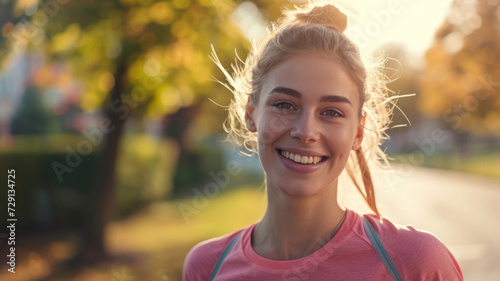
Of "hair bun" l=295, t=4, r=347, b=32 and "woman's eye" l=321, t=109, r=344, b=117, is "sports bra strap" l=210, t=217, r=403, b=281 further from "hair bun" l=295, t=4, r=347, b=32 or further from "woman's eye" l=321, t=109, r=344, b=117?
"hair bun" l=295, t=4, r=347, b=32

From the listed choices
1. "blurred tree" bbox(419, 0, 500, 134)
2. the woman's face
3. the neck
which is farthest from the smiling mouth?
"blurred tree" bbox(419, 0, 500, 134)

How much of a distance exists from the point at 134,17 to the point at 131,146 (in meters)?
4.55

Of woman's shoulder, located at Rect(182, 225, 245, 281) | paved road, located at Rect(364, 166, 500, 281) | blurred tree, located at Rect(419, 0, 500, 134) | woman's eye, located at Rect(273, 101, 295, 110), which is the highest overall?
blurred tree, located at Rect(419, 0, 500, 134)

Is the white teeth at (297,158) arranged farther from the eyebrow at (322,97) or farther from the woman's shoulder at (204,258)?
the woman's shoulder at (204,258)

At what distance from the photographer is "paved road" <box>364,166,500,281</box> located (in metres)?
7.42

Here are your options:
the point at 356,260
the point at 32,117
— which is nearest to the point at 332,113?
the point at 356,260

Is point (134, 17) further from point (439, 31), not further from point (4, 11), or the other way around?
point (439, 31)

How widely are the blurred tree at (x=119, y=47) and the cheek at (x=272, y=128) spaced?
464cm

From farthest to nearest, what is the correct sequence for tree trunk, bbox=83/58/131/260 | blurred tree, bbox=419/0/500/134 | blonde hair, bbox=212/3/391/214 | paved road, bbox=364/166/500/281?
blurred tree, bbox=419/0/500/134 → paved road, bbox=364/166/500/281 → tree trunk, bbox=83/58/131/260 → blonde hair, bbox=212/3/391/214

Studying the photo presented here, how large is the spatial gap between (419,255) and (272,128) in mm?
615

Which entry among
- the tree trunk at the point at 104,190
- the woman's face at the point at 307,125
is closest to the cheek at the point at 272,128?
the woman's face at the point at 307,125

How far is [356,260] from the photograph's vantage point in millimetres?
1743

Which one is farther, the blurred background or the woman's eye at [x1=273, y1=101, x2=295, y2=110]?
the blurred background

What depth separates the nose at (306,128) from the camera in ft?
5.81
